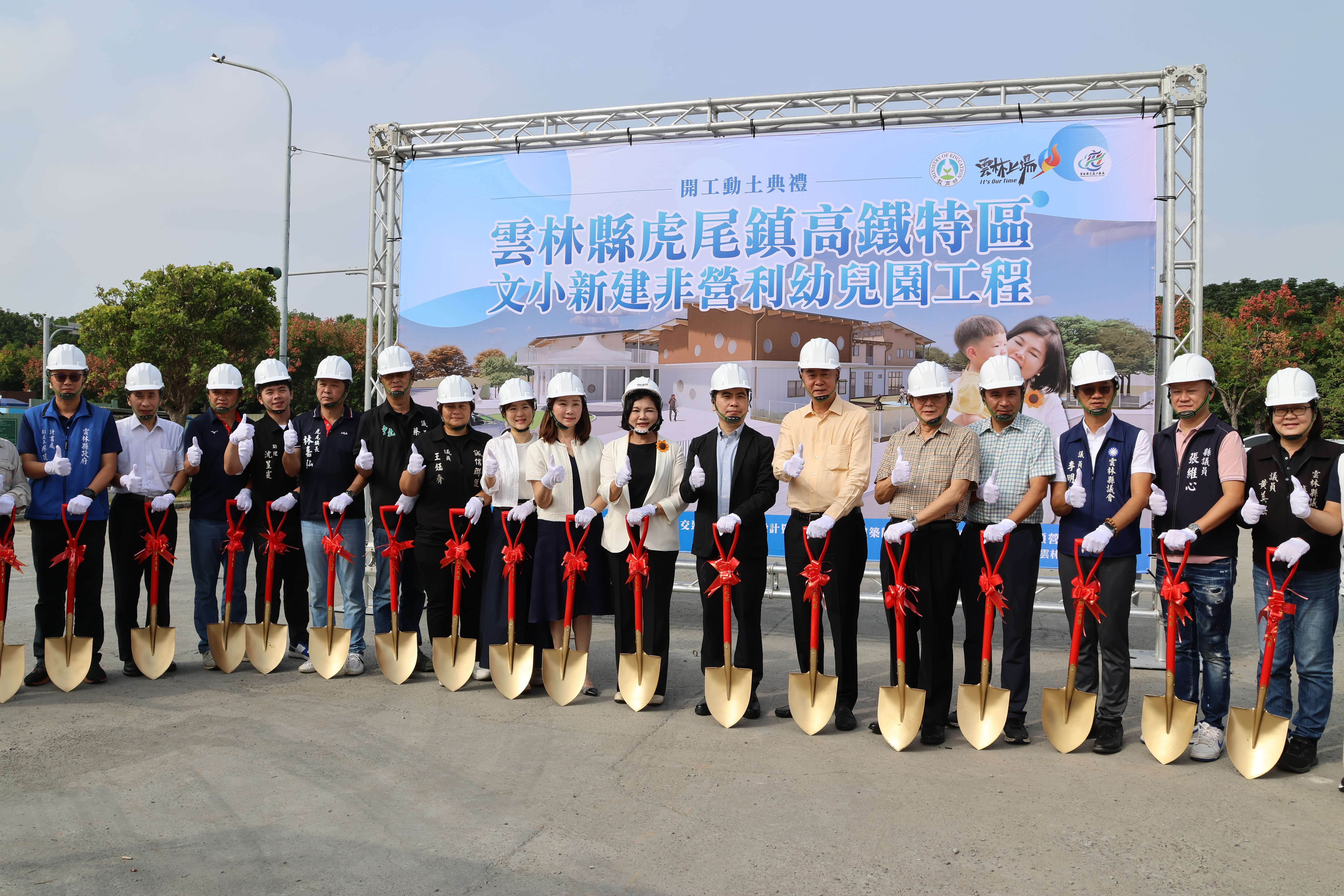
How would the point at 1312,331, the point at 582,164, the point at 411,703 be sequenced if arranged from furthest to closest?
the point at 1312,331 → the point at 582,164 → the point at 411,703

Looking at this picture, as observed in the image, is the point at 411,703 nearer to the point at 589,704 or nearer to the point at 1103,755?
the point at 589,704

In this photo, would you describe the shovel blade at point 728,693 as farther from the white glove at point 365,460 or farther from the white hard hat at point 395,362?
the white hard hat at point 395,362

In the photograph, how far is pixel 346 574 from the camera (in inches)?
225

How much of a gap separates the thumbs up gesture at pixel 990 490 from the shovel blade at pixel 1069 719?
3.01ft

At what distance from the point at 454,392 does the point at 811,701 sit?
8.58 ft

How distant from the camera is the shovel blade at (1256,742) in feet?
13.4

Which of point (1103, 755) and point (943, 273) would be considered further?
point (943, 273)

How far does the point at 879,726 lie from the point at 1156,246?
12.7 feet

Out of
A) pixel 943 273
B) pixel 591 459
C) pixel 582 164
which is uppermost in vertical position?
pixel 582 164

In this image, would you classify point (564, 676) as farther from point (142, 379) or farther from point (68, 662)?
point (142, 379)

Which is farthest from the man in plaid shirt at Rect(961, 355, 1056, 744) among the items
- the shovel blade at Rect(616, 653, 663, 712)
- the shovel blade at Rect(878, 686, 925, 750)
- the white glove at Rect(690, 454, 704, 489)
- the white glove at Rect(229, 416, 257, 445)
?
the white glove at Rect(229, 416, 257, 445)

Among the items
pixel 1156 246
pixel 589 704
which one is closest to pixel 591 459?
pixel 589 704

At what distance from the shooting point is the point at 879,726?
15.1ft

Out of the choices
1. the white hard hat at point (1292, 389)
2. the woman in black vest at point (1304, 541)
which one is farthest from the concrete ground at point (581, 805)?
the white hard hat at point (1292, 389)
